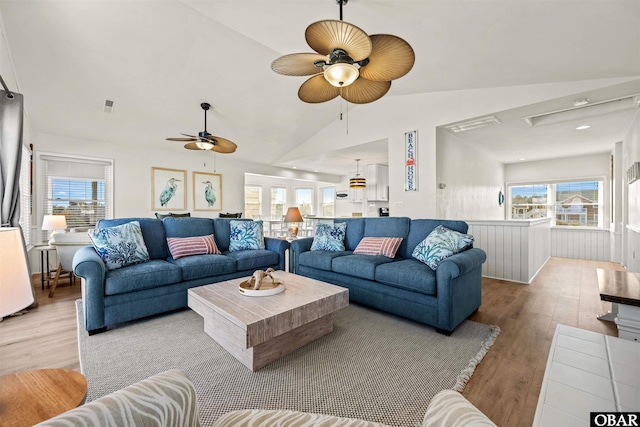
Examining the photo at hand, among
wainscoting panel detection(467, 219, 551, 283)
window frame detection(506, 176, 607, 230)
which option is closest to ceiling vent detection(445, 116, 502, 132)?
wainscoting panel detection(467, 219, 551, 283)

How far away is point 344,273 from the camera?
3145mm

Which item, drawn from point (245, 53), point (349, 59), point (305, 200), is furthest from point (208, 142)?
point (305, 200)

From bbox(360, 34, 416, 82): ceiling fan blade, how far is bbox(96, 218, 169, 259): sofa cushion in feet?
9.86

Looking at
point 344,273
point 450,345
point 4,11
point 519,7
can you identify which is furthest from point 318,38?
point 4,11

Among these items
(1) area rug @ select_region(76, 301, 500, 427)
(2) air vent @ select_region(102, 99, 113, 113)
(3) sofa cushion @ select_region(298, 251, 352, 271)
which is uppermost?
(2) air vent @ select_region(102, 99, 113, 113)

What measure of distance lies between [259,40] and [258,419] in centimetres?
379

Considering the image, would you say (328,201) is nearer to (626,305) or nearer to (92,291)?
(92,291)

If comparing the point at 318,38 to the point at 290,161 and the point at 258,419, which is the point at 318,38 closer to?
the point at 258,419

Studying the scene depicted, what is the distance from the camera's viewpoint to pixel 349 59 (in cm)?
195

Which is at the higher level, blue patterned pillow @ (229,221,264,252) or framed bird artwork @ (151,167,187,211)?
framed bird artwork @ (151,167,187,211)

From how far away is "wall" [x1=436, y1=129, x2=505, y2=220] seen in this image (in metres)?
4.72

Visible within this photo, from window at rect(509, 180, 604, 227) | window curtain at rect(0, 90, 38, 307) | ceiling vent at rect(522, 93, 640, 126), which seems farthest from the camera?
window at rect(509, 180, 604, 227)

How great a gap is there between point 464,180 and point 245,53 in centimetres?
457

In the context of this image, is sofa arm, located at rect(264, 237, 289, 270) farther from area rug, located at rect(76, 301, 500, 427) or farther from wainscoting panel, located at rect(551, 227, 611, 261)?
wainscoting panel, located at rect(551, 227, 611, 261)
